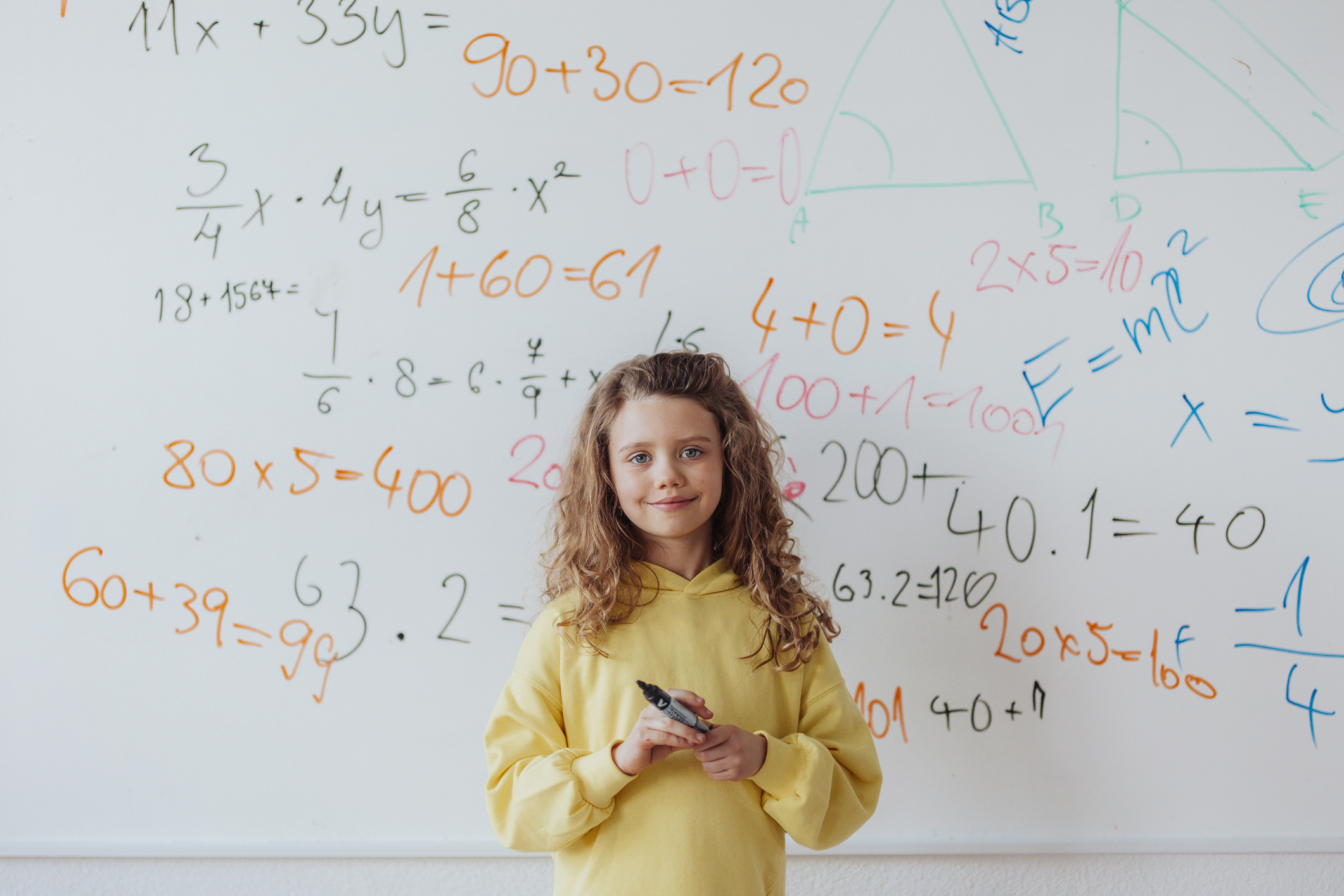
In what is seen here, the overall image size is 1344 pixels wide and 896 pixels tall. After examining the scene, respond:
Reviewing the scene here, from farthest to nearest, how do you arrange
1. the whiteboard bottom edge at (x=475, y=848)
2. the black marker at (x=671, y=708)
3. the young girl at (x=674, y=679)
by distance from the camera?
the whiteboard bottom edge at (x=475, y=848), the young girl at (x=674, y=679), the black marker at (x=671, y=708)

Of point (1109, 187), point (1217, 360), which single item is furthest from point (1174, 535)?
point (1109, 187)

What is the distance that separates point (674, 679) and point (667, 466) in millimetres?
213

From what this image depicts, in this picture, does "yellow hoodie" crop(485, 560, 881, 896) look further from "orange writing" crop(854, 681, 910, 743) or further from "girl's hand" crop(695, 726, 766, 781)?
"orange writing" crop(854, 681, 910, 743)

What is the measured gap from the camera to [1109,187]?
1092 millimetres

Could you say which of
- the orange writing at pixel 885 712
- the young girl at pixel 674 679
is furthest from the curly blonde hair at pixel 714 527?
the orange writing at pixel 885 712

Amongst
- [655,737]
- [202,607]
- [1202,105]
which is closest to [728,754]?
[655,737]

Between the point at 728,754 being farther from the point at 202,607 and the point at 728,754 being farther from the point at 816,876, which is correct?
the point at 202,607

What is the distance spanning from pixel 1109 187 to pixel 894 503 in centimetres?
52

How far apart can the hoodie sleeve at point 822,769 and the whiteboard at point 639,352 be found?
0.23m

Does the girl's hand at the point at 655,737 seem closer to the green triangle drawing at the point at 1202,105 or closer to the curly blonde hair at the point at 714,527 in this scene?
the curly blonde hair at the point at 714,527

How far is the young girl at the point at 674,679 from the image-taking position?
76 cm

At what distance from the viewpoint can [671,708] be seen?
2.18ft

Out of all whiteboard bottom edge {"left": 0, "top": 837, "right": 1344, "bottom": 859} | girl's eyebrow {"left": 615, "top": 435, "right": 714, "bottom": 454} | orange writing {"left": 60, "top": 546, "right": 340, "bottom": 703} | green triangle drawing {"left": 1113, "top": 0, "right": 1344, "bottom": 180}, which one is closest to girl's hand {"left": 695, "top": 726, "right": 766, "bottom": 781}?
girl's eyebrow {"left": 615, "top": 435, "right": 714, "bottom": 454}

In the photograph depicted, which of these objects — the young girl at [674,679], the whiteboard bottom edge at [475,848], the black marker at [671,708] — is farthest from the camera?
the whiteboard bottom edge at [475,848]
